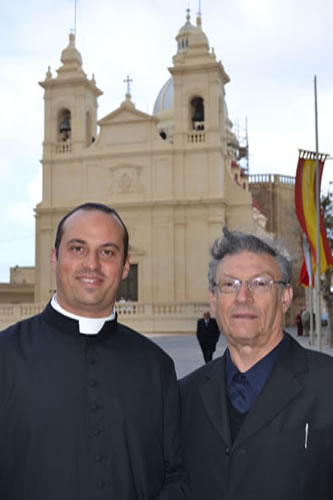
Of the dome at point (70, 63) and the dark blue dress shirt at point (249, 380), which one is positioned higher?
the dome at point (70, 63)

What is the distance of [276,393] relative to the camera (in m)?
2.38

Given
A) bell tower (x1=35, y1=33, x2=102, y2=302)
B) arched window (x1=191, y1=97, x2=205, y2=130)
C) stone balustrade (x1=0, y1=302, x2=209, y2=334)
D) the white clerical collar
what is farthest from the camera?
bell tower (x1=35, y1=33, x2=102, y2=302)

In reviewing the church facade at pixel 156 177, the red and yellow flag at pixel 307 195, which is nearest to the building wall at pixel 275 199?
the church facade at pixel 156 177

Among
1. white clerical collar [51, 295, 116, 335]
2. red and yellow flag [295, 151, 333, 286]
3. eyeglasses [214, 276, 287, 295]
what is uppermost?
red and yellow flag [295, 151, 333, 286]

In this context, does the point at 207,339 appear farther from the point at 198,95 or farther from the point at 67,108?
the point at 67,108

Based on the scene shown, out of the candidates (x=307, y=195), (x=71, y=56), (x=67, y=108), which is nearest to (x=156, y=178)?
(x=67, y=108)

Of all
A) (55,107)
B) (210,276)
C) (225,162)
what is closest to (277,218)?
(225,162)

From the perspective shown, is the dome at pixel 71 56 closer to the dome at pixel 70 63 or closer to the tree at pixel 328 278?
the dome at pixel 70 63

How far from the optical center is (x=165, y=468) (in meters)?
2.43

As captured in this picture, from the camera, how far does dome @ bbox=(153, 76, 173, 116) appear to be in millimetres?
45594

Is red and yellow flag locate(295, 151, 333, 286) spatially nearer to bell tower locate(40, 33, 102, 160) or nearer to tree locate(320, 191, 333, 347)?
tree locate(320, 191, 333, 347)

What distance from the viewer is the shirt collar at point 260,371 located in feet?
8.16

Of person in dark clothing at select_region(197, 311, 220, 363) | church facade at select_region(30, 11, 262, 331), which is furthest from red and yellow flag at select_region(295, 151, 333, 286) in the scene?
church facade at select_region(30, 11, 262, 331)

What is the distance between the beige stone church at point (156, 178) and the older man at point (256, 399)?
23.8 meters
